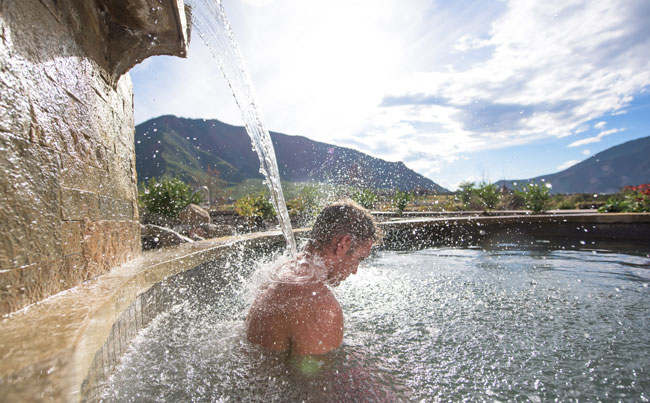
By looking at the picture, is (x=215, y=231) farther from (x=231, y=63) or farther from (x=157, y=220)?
(x=231, y=63)

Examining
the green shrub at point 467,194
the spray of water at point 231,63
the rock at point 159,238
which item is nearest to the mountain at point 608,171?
the green shrub at point 467,194

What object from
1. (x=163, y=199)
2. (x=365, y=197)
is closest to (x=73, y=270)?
(x=163, y=199)

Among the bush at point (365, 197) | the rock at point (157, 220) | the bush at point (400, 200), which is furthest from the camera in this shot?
the bush at point (400, 200)

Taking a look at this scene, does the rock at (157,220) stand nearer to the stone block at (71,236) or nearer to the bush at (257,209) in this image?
the bush at (257,209)

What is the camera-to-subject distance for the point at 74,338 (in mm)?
980

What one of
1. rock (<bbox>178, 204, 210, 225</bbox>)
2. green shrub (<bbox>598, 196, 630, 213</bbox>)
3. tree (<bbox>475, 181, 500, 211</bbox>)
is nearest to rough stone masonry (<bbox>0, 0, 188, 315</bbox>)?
rock (<bbox>178, 204, 210, 225</bbox>)

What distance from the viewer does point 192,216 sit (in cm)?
916

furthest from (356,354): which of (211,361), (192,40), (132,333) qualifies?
(192,40)

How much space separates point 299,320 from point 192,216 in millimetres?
8298

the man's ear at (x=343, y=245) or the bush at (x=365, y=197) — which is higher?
the bush at (x=365, y=197)

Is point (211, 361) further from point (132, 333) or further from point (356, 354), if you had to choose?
point (356, 354)

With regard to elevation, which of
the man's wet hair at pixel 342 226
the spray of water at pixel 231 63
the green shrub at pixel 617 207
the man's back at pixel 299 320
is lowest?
the man's back at pixel 299 320

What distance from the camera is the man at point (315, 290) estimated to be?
1658 millimetres

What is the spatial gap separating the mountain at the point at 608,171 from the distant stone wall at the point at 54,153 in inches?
5627
